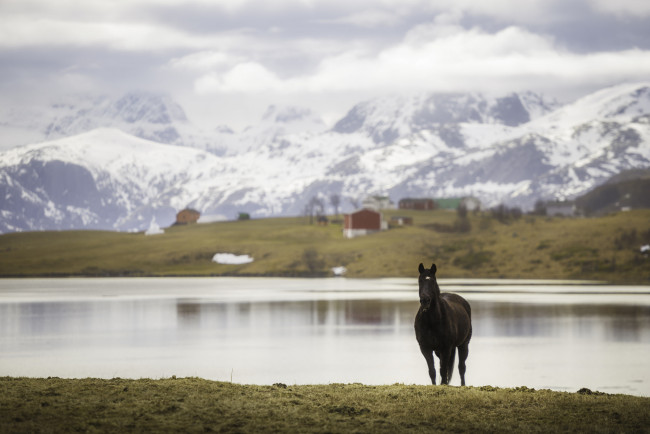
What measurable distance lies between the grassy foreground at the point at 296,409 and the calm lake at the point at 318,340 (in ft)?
33.5

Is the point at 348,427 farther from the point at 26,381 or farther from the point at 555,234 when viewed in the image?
the point at 555,234

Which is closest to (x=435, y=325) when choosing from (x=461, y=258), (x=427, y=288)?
(x=427, y=288)

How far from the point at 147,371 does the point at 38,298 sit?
6637 cm

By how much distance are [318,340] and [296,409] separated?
108 ft

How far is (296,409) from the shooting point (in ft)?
75.4

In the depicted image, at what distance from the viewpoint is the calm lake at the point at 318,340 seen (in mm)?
39500

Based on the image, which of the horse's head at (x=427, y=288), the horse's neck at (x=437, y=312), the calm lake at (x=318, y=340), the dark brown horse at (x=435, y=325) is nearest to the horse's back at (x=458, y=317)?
the dark brown horse at (x=435, y=325)

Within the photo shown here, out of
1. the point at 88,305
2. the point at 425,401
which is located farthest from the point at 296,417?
the point at 88,305

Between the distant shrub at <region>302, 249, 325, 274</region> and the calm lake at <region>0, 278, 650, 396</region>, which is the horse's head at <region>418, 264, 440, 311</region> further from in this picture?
the distant shrub at <region>302, 249, 325, 274</region>

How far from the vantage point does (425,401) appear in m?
24.3

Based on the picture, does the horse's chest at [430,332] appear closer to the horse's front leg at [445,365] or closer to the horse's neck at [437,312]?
the horse's neck at [437,312]

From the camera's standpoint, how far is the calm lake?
3950 cm

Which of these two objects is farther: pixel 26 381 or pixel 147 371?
pixel 147 371

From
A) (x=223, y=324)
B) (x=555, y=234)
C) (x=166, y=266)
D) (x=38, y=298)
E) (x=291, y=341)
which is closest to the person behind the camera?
(x=291, y=341)
